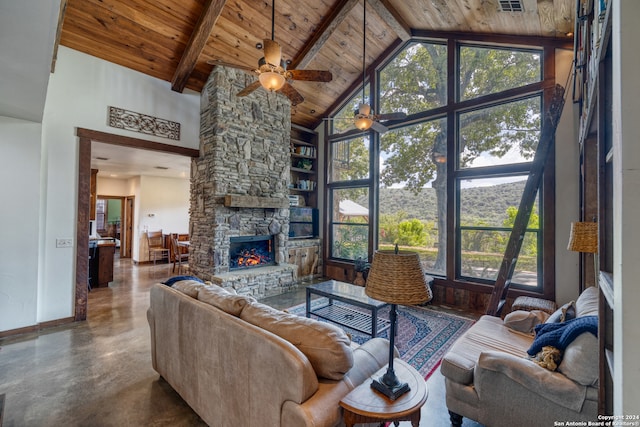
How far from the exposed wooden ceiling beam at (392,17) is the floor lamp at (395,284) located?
14.6ft

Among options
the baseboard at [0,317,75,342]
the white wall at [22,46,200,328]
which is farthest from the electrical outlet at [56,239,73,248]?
the baseboard at [0,317,75,342]

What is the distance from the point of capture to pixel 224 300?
187cm

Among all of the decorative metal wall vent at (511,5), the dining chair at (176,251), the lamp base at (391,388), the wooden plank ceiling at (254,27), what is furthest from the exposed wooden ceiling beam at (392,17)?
the dining chair at (176,251)

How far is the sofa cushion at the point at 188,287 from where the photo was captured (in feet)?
6.95

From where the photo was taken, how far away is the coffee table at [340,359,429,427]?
1.22 metres

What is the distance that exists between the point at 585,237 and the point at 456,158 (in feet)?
8.12

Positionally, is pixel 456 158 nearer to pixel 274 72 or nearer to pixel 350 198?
pixel 350 198

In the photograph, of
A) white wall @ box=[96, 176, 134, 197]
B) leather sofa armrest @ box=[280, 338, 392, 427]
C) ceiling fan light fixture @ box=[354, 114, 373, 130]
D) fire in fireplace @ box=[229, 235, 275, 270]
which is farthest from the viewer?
white wall @ box=[96, 176, 134, 197]

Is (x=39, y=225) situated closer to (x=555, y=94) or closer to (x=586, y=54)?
(x=586, y=54)

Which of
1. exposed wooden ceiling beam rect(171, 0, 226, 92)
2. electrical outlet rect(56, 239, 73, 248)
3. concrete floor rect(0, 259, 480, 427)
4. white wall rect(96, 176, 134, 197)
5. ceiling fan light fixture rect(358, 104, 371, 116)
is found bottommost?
concrete floor rect(0, 259, 480, 427)

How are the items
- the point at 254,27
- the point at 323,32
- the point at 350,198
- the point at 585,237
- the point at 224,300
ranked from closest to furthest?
the point at 224,300, the point at 585,237, the point at 254,27, the point at 323,32, the point at 350,198

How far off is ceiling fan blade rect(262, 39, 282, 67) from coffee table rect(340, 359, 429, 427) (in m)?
2.90

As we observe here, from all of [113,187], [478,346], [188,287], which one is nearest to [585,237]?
[478,346]

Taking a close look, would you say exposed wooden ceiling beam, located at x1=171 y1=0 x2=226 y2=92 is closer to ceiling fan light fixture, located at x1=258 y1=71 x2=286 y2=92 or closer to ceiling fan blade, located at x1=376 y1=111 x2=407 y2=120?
ceiling fan light fixture, located at x1=258 y1=71 x2=286 y2=92
